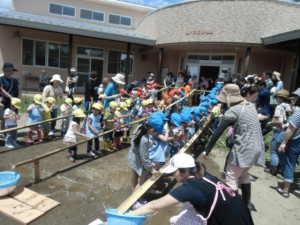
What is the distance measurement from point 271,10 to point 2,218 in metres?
13.5

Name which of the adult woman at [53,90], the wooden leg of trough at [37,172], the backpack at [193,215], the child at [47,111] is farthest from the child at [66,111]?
the backpack at [193,215]

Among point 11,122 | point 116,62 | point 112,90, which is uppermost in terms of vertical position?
point 116,62

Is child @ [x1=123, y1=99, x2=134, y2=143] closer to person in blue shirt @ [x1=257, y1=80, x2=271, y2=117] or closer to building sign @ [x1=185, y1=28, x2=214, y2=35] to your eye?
person in blue shirt @ [x1=257, y1=80, x2=271, y2=117]

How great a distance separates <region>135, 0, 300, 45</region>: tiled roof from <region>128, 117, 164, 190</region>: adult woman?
1103 cm

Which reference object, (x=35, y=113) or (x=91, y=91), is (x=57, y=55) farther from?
(x=35, y=113)

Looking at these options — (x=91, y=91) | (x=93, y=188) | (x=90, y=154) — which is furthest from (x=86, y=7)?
(x=93, y=188)

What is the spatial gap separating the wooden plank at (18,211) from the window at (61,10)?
62.8 feet

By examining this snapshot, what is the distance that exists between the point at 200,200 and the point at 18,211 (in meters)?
2.63

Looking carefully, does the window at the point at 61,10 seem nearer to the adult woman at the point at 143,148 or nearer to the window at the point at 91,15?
the window at the point at 91,15

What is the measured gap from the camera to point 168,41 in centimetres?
1583

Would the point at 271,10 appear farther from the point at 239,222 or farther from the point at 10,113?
the point at 239,222

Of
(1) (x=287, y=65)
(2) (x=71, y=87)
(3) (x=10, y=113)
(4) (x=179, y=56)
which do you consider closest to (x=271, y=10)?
(1) (x=287, y=65)

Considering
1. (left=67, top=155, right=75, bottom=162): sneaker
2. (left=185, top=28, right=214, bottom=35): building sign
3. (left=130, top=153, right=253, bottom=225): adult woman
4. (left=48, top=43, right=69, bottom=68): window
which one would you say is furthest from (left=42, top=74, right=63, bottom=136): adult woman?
(left=48, top=43, right=69, bottom=68): window

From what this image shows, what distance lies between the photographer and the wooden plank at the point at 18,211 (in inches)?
134
